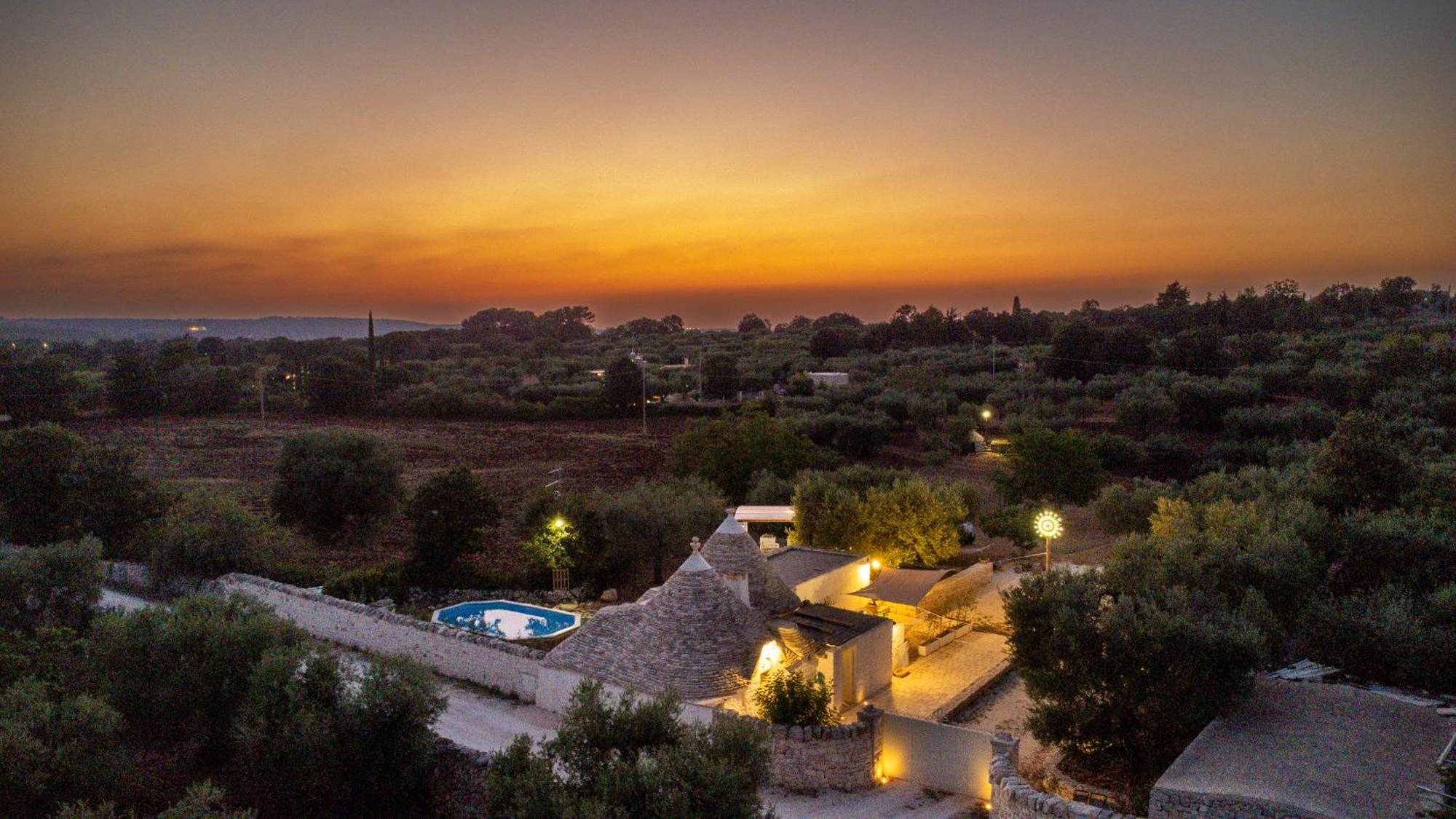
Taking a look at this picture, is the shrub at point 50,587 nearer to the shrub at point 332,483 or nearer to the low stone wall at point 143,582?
the low stone wall at point 143,582

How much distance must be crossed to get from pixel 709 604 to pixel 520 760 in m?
5.66

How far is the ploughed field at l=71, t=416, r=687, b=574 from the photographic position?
26938 millimetres

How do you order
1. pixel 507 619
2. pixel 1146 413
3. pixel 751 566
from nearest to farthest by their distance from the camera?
pixel 751 566 < pixel 507 619 < pixel 1146 413

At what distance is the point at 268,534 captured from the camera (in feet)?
69.6

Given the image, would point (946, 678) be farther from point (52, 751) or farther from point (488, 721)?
point (52, 751)

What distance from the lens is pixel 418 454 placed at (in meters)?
44.4

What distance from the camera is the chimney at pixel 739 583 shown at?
590 inches

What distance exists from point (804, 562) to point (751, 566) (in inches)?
137

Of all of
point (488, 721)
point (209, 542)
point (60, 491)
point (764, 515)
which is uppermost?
point (60, 491)

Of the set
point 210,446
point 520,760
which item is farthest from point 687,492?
point 210,446

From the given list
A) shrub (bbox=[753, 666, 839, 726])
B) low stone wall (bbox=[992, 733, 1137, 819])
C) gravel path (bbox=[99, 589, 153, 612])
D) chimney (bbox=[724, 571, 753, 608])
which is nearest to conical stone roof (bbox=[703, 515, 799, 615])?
chimney (bbox=[724, 571, 753, 608])

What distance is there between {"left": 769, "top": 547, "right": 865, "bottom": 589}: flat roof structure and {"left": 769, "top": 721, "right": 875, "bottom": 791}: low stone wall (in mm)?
5588

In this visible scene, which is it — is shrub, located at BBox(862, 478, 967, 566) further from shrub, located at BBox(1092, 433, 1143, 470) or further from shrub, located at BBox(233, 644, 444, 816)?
shrub, located at BBox(1092, 433, 1143, 470)

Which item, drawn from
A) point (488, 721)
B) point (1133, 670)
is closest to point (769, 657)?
point (488, 721)
